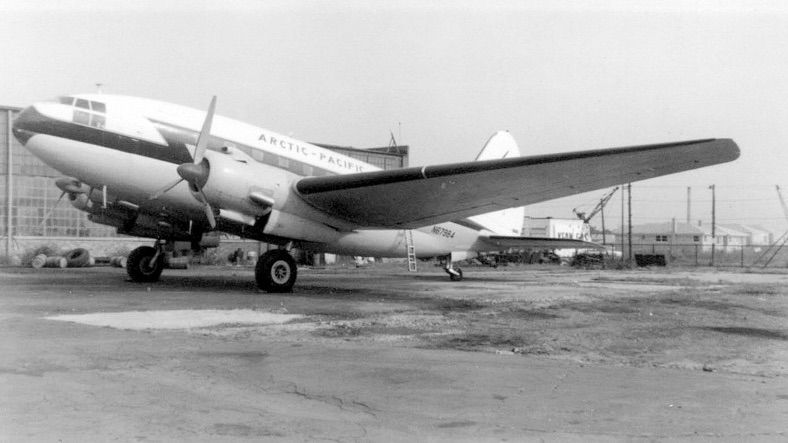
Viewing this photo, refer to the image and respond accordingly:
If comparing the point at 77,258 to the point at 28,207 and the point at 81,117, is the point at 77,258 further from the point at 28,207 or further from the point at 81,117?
the point at 81,117

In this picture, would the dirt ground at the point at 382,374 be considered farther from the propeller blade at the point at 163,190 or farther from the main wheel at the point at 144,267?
the main wheel at the point at 144,267

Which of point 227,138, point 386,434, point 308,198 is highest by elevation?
point 227,138

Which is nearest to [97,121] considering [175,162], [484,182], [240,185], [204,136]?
[175,162]

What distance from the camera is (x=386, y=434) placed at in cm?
432

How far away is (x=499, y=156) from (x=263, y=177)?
10234 mm

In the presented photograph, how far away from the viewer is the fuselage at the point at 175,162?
571 inches

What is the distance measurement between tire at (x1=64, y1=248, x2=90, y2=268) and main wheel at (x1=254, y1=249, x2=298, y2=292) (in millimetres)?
20050

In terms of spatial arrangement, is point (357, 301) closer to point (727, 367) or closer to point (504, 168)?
point (504, 168)

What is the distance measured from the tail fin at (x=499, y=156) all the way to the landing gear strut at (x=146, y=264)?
30.7 feet

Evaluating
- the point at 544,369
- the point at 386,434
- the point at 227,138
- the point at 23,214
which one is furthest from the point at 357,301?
the point at 23,214

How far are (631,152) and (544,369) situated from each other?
6307mm

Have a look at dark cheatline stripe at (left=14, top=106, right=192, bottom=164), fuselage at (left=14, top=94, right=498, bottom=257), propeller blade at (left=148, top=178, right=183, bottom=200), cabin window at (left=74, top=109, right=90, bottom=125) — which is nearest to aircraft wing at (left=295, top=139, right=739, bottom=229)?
fuselage at (left=14, top=94, right=498, bottom=257)

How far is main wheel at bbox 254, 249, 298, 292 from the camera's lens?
14.9 m

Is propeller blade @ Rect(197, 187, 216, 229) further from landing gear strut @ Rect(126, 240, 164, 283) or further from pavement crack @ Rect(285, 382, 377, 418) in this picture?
pavement crack @ Rect(285, 382, 377, 418)
